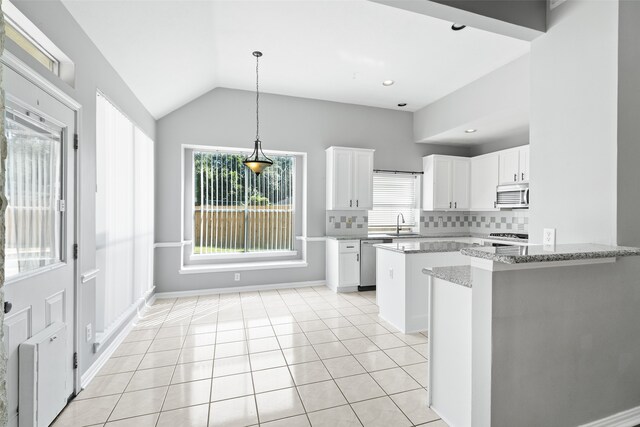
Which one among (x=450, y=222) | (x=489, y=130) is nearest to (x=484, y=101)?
(x=489, y=130)

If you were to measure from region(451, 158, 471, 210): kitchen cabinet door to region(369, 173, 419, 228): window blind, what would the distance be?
2.19 ft

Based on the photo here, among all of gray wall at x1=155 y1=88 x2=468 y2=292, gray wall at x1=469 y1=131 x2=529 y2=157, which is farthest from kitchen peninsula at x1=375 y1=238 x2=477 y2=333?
gray wall at x1=469 y1=131 x2=529 y2=157

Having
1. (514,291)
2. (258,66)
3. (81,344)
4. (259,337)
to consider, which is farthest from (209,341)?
(258,66)

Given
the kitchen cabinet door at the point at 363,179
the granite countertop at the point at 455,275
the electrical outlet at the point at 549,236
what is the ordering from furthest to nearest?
1. the kitchen cabinet door at the point at 363,179
2. the electrical outlet at the point at 549,236
3. the granite countertop at the point at 455,275

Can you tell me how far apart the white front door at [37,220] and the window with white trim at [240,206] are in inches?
108

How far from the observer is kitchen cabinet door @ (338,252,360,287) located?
15.9 ft

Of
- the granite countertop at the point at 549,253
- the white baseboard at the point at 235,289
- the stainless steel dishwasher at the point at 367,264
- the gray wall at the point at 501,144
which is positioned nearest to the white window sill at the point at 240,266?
the white baseboard at the point at 235,289

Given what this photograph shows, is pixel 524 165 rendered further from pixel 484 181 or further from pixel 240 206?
pixel 240 206

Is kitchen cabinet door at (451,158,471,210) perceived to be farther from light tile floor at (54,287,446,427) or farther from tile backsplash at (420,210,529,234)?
light tile floor at (54,287,446,427)

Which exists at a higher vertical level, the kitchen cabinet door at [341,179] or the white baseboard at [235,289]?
the kitchen cabinet door at [341,179]

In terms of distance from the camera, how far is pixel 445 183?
5.67 m

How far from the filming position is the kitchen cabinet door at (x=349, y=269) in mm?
4852

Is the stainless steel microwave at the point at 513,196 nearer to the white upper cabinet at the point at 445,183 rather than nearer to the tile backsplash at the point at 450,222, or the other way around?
the tile backsplash at the point at 450,222

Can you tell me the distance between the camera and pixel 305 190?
17.0ft
